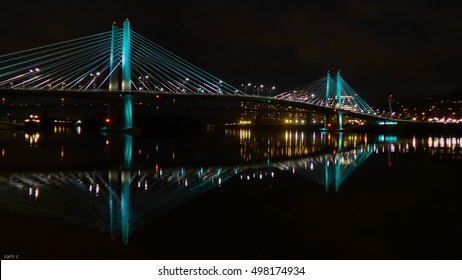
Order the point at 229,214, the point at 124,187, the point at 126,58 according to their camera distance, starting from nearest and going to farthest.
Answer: the point at 229,214
the point at 124,187
the point at 126,58

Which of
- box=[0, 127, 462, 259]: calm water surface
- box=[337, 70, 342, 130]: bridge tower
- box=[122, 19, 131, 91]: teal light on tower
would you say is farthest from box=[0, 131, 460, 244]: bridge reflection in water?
box=[337, 70, 342, 130]: bridge tower

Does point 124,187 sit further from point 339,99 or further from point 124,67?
point 339,99

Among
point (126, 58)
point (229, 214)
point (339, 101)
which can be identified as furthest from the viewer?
point (339, 101)

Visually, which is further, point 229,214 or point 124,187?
point 124,187

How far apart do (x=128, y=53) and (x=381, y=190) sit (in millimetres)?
39378

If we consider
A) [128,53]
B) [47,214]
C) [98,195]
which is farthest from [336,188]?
[128,53]

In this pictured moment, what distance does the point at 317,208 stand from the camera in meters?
9.05

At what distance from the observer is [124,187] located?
37.8 feet

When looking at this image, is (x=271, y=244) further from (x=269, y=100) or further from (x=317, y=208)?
(x=269, y=100)

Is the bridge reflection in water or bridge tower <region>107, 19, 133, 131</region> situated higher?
bridge tower <region>107, 19, 133, 131</region>

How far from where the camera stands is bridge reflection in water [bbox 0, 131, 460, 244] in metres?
8.26

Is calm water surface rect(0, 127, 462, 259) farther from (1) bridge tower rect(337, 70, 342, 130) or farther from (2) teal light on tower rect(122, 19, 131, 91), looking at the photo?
(1) bridge tower rect(337, 70, 342, 130)

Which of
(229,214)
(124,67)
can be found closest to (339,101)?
(124,67)
